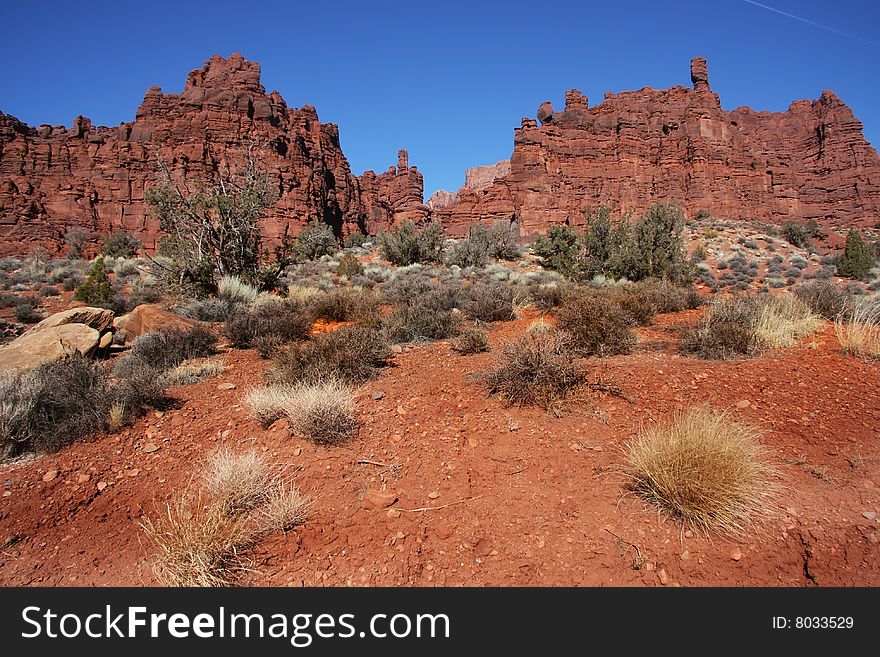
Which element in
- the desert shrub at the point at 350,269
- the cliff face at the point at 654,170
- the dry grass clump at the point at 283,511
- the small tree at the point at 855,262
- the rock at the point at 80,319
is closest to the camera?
the dry grass clump at the point at 283,511

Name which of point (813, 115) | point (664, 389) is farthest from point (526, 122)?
point (664, 389)

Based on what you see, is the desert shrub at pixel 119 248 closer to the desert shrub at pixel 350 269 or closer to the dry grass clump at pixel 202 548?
the desert shrub at pixel 350 269

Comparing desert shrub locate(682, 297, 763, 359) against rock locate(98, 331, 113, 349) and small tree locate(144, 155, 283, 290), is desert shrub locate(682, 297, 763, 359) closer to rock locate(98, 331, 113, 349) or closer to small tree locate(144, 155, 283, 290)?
rock locate(98, 331, 113, 349)

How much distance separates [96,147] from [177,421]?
49444 mm

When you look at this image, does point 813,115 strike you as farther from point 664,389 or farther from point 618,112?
point 664,389

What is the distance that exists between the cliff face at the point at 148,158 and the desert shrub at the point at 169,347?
109 ft

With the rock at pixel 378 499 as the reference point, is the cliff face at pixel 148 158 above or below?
above

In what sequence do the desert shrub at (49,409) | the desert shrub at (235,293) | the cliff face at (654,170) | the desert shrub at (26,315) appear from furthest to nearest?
the cliff face at (654,170), the desert shrub at (26,315), the desert shrub at (235,293), the desert shrub at (49,409)

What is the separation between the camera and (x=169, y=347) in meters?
6.27

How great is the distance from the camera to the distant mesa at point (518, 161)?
38.9m

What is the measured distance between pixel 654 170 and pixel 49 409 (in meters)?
55.1

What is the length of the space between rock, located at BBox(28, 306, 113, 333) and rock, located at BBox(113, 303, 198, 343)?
1.05 feet

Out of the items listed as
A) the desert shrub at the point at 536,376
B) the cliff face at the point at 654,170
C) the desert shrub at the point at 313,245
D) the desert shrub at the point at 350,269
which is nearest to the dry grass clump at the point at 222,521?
the desert shrub at the point at 536,376

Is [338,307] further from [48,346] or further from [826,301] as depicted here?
[826,301]
